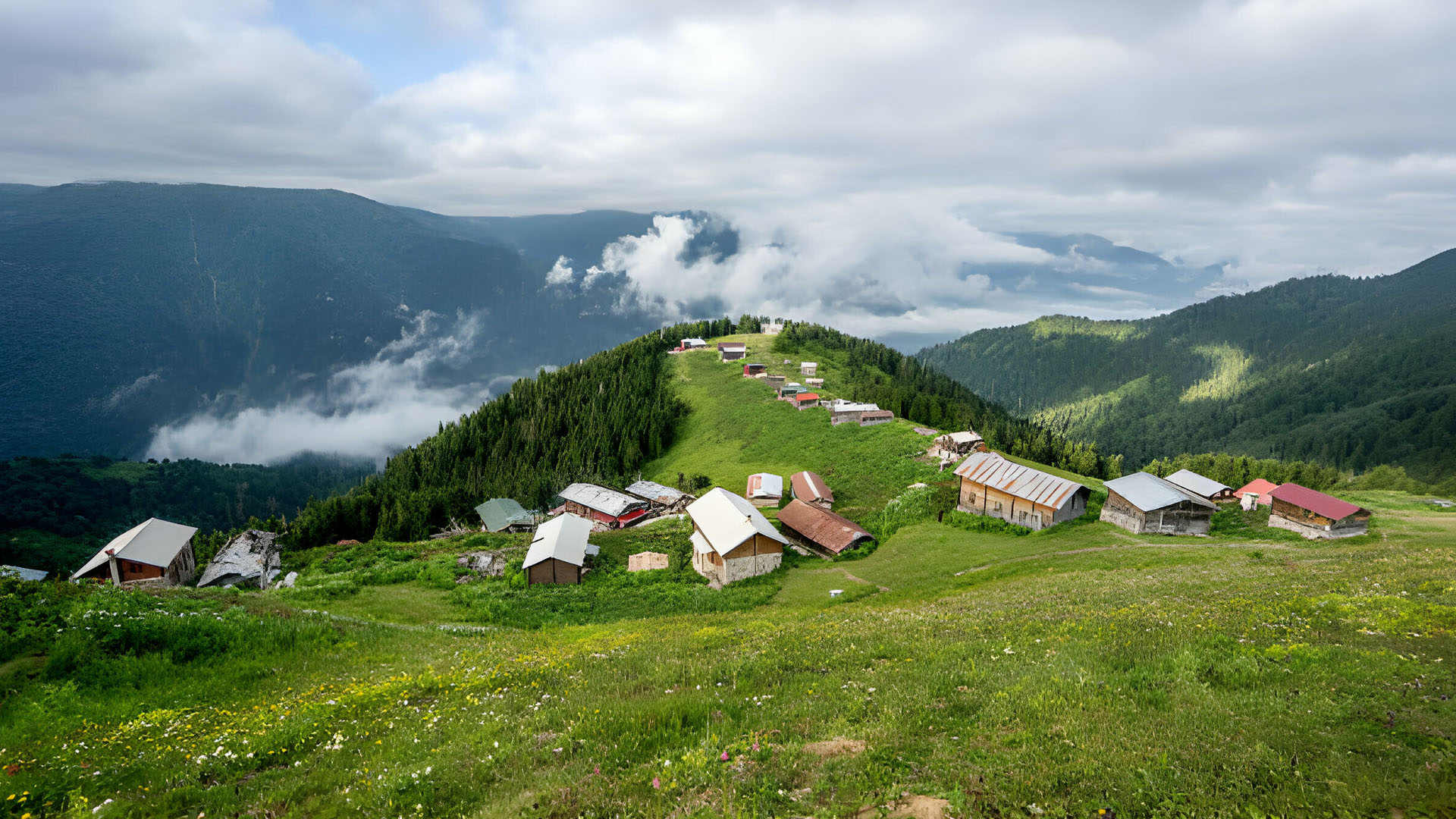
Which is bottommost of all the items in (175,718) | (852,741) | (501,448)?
(501,448)

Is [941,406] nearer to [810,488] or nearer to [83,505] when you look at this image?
[810,488]

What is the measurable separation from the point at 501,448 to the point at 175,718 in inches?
4586

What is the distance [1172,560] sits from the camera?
3753 centimetres

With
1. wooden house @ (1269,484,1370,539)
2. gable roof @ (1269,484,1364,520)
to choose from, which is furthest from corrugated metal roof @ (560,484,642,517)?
gable roof @ (1269,484,1364,520)

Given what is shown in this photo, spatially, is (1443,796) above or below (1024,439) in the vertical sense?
above

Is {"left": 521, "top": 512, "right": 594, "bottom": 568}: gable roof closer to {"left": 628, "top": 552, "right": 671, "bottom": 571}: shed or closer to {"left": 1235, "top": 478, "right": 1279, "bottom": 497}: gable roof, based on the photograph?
{"left": 628, "top": 552, "right": 671, "bottom": 571}: shed

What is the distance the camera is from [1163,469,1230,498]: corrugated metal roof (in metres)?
71.2

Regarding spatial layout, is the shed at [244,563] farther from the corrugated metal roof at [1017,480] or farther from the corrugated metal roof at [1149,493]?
the corrugated metal roof at [1149,493]

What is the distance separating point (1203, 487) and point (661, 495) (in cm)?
6469

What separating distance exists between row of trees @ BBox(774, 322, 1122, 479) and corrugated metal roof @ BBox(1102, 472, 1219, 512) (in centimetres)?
3747

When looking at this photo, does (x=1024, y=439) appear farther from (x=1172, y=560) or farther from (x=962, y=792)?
(x=962, y=792)

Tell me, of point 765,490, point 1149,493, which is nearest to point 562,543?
point 765,490

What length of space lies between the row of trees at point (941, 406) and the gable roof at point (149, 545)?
92.7 metres

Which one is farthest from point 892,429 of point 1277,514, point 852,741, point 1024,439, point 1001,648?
point 852,741
